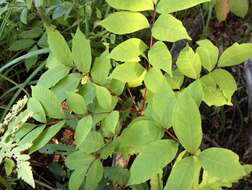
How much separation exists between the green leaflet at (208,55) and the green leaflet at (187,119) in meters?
0.29

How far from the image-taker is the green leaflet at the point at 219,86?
1198 mm

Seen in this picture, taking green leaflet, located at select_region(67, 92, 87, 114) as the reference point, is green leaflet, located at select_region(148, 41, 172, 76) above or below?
above

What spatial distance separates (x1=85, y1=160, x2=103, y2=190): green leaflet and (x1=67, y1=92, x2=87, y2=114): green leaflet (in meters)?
0.19

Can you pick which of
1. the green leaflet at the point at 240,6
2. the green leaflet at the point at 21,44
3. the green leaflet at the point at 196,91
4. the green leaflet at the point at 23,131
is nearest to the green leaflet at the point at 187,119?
the green leaflet at the point at 196,91

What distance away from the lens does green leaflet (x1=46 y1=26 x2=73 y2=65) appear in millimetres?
1219

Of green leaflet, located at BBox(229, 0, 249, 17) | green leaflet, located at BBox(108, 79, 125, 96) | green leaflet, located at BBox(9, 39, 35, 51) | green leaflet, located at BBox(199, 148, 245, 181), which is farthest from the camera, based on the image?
green leaflet, located at BBox(9, 39, 35, 51)

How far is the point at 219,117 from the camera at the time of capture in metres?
1.97

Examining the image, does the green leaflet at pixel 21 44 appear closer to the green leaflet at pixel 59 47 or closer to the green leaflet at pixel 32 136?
the green leaflet at pixel 59 47

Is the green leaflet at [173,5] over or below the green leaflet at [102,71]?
over

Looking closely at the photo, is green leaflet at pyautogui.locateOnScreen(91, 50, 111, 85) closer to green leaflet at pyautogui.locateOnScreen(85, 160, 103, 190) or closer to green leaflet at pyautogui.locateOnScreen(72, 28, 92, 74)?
green leaflet at pyautogui.locateOnScreen(72, 28, 92, 74)

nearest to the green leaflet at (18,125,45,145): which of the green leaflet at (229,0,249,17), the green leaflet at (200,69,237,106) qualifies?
the green leaflet at (200,69,237,106)

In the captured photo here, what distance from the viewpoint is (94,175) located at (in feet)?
4.13

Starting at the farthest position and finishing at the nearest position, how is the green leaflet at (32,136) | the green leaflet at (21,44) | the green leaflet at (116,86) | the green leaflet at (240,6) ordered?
the green leaflet at (21,44), the green leaflet at (240,6), the green leaflet at (116,86), the green leaflet at (32,136)

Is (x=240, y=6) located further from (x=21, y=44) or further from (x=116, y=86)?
(x=21, y=44)
